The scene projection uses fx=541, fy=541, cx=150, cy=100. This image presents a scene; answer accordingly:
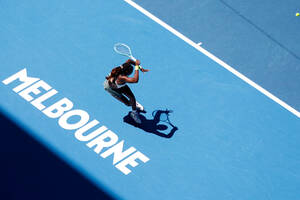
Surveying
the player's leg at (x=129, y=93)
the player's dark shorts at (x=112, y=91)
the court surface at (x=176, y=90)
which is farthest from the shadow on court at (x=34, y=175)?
the player's leg at (x=129, y=93)

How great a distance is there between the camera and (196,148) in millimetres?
14914

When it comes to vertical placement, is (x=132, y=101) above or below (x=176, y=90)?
below

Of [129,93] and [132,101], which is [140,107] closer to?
[132,101]

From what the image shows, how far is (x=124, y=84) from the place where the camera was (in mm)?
14562

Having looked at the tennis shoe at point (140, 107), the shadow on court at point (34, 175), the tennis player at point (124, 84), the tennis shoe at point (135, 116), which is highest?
the tennis shoe at point (140, 107)

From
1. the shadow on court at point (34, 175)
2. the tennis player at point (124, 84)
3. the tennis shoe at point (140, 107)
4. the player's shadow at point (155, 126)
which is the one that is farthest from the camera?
the tennis shoe at point (140, 107)

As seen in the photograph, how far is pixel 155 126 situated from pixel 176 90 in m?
1.49

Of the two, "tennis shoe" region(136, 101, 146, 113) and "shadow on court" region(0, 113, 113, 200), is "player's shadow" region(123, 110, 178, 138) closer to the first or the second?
"tennis shoe" region(136, 101, 146, 113)

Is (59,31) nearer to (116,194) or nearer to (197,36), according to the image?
(197,36)

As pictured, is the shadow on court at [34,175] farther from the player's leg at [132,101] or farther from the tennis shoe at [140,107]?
the tennis shoe at [140,107]

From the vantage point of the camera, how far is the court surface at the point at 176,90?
14312 millimetres

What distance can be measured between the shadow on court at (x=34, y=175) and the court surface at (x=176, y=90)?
0.85 feet

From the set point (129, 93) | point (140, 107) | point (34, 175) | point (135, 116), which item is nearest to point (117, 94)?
point (129, 93)

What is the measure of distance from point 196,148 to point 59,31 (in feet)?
20.1
